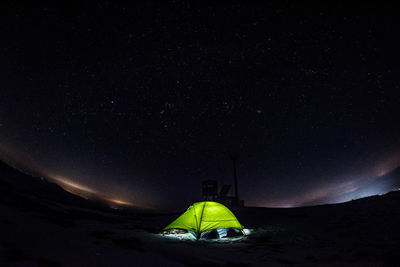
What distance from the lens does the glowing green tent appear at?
709cm

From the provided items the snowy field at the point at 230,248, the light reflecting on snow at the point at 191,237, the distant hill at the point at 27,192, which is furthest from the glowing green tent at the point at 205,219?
the distant hill at the point at 27,192

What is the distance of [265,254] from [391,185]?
115 feet

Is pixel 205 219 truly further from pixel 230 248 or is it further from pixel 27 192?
pixel 27 192

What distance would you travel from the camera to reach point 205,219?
728 cm

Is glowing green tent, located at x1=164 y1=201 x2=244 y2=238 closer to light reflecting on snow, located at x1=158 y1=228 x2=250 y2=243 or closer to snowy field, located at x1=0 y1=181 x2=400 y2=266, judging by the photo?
light reflecting on snow, located at x1=158 y1=228 x2=250 y2=243

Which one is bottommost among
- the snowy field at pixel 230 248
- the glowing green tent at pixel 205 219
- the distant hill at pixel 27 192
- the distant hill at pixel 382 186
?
the snowy field at pixel 230 248

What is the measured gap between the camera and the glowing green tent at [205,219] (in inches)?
279

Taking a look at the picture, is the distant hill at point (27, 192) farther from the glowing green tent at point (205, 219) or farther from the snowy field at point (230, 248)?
the glowing green tent at point (205, 219)

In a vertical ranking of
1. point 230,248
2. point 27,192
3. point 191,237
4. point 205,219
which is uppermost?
point 27,192

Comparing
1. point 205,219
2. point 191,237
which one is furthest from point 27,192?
point 205,219

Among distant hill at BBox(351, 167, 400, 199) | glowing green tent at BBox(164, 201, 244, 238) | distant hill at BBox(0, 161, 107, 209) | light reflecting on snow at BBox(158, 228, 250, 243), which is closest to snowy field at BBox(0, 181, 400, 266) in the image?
light reflecting on snow at BBox(158, 228, 250, 243)

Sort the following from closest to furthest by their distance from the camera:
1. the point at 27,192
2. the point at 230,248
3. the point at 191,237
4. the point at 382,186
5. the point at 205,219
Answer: the point at 230,248
the point at 191,237
the point at 205,219
the point at 27,192
the point at 382,186

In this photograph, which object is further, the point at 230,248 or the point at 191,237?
the point at 191,237

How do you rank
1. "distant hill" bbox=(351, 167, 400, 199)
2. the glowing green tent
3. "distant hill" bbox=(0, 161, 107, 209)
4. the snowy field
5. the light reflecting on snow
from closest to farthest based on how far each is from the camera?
the snowy field
the light reflecting on snow
the glowing green tent
"distant hill" bbox=(0, 161, 107, 209)
"distant hill" bbox=(351, 167, 400, 199)
